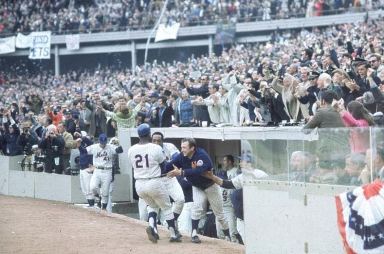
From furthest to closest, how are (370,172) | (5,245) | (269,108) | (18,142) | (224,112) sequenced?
(18,142) → (224,112) → (269,108) → (5,245) → (370,172)

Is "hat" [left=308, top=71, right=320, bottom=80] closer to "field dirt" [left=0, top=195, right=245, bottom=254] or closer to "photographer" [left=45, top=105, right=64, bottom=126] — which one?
"field dirt" [left=0, top=195, right=245, bottom=254]

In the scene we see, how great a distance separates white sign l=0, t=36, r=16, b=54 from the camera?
49953 millimetres

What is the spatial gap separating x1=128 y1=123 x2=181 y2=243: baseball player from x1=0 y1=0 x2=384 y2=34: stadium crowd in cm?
2226

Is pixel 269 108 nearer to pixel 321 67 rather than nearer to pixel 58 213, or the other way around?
pixel 321 67

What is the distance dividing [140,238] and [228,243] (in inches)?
59.5

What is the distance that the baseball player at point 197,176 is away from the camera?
45.9 ft

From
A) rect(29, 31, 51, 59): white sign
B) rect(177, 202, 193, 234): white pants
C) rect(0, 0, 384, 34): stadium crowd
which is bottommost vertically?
rect(177, 202, 193, 234): white pants

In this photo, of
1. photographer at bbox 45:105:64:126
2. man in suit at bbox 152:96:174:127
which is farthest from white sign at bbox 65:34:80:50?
man in suit at bbox 152:96:174:127

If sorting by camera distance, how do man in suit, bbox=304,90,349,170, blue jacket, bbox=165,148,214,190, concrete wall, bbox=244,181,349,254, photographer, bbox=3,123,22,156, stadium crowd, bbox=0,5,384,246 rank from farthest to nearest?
1. photographer, bbox=3,123,22,156
2. blue jacket, bbox=165,148,214,190
3. stadium crowd, bbox=0,5,384,246
4. concrete wall, bbox=244,181,349,254
5. man in suit, bbox=304,90,349,170

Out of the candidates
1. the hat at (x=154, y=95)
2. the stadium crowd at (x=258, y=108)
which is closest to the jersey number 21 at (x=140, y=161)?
the stadium crowd at (x=258, y=108)

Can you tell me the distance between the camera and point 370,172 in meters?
9.70

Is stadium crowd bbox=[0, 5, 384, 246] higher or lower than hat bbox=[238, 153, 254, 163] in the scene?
higher

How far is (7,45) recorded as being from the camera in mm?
50594

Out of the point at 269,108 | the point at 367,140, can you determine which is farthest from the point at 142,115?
the point at 367,140
